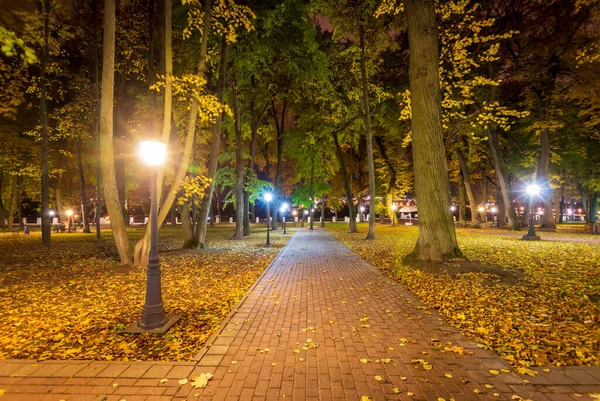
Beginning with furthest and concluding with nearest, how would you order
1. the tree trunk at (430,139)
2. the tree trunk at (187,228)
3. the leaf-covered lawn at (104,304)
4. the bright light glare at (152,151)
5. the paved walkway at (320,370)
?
→ the tree trunk at (187,228)
the tree trunk at (430,139)
the bright light glare at (152,151)
the leaf-covered lawn at (104,304)
the paved walkway at (320,370)

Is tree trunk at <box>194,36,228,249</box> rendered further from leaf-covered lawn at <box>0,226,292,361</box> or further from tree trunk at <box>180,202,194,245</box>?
leaf-covered lawn at <box>0,226,292,361</box>

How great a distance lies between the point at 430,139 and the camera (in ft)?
29.6

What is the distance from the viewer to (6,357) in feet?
12.8

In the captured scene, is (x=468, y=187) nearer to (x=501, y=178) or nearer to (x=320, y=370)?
(x=501, y=178)

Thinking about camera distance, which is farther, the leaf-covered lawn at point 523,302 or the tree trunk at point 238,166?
the tree trunk at point 238,166

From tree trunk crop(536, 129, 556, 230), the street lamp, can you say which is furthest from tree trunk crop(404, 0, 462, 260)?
tree trunk crop(536, 129, 556, 230)

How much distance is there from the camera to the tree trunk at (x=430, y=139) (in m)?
8.91

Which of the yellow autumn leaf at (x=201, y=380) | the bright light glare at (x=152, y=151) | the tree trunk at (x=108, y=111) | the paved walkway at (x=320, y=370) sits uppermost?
the tree trunk at (x=108, y=111)

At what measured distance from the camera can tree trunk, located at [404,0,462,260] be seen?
8914mm

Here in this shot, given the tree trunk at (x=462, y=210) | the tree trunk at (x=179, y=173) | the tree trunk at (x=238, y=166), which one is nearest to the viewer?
the tree trunk at (x=179, y=173)

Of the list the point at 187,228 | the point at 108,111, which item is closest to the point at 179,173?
the point at 108,111

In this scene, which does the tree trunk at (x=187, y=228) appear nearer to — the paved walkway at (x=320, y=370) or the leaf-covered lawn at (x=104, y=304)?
the leaf-covered lawn at (x=104, y=304)

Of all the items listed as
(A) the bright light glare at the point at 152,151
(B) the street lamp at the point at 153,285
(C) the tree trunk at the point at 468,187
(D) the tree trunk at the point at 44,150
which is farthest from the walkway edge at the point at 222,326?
(C) the tree trunk at the point at 468,187

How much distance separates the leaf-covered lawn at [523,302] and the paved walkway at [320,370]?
408 mm
